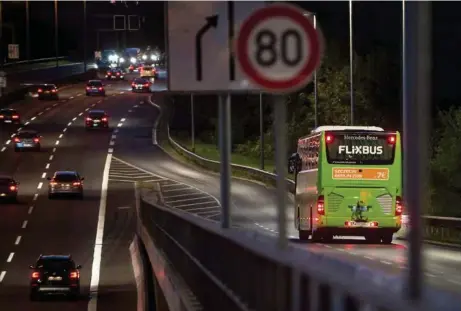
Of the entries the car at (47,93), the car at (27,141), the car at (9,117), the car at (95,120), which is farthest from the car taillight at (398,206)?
the car at (47,93)

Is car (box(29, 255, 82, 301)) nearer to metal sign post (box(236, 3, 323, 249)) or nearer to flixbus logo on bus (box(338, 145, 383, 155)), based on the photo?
flixbus logo on bus (box(338, 145, 383, 155))

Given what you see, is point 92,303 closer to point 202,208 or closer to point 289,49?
point 202,208

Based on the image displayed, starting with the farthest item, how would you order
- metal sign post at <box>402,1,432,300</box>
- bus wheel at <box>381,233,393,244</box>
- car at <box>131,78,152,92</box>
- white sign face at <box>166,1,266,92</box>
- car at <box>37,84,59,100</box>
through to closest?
car at <box>131,78,152,92</box> → car at <box>37,84,59,100</box> → bus wheel at <box>381,233,393,244</box> → white sign face at <box>166,1,266,92</box> → metal sign post at <box>402,1,432,300</box>

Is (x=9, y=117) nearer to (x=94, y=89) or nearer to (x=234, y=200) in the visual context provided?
(x=94, y=89)

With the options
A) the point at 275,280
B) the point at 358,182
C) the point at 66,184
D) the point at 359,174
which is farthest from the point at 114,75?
the point at 275,280

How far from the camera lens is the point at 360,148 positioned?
112 ft

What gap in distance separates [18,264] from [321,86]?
37.0 m

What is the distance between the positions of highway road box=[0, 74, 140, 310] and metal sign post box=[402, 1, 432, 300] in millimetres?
32405

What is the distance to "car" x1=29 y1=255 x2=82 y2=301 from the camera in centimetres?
3931

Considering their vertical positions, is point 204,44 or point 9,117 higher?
point 204,44

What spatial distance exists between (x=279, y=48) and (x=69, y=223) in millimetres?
45425

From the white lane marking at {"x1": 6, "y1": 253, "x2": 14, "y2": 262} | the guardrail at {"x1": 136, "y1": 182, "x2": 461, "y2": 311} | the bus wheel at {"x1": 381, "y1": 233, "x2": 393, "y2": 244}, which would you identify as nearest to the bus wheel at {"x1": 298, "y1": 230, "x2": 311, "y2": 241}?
the bus wheel at {"x1": 381, "y1": 233, "x2": 393, "y2": 244}

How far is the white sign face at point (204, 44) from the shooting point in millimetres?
11539

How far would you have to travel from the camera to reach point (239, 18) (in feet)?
38.5
